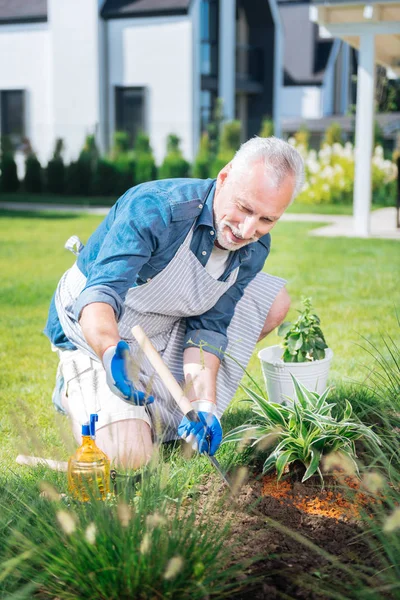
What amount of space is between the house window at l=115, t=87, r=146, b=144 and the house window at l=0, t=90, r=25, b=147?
2693 mm

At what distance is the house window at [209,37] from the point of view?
21.5m

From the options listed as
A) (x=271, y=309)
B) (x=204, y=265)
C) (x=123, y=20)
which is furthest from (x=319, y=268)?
(x=123, y=20)

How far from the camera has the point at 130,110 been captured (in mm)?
20984

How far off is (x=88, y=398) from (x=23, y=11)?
20.1 meters

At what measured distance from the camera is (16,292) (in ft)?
20.9

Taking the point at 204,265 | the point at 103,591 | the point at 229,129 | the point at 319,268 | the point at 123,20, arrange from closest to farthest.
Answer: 1. the point at 103,591
2. the point at 204,265
3. the point at 319,268
4. the point at 229,129
5. the point at 123,20

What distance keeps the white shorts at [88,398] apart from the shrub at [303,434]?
0.46 meters

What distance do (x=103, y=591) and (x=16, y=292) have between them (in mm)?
4934

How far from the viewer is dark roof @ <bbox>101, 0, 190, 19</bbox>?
1944cm

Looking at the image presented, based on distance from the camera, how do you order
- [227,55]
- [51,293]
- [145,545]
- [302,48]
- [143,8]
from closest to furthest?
[145,545] → [51,293] → [143,8] → [227,55] → [302,48]

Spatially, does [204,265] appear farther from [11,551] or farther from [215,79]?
[215,79]

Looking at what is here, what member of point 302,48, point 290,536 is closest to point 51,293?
point 290,536

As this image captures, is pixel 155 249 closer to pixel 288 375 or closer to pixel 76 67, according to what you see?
pixel 288 375

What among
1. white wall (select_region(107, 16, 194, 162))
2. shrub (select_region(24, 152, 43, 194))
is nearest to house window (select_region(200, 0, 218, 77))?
white wall (select_region(107, 16, 194, 162))
